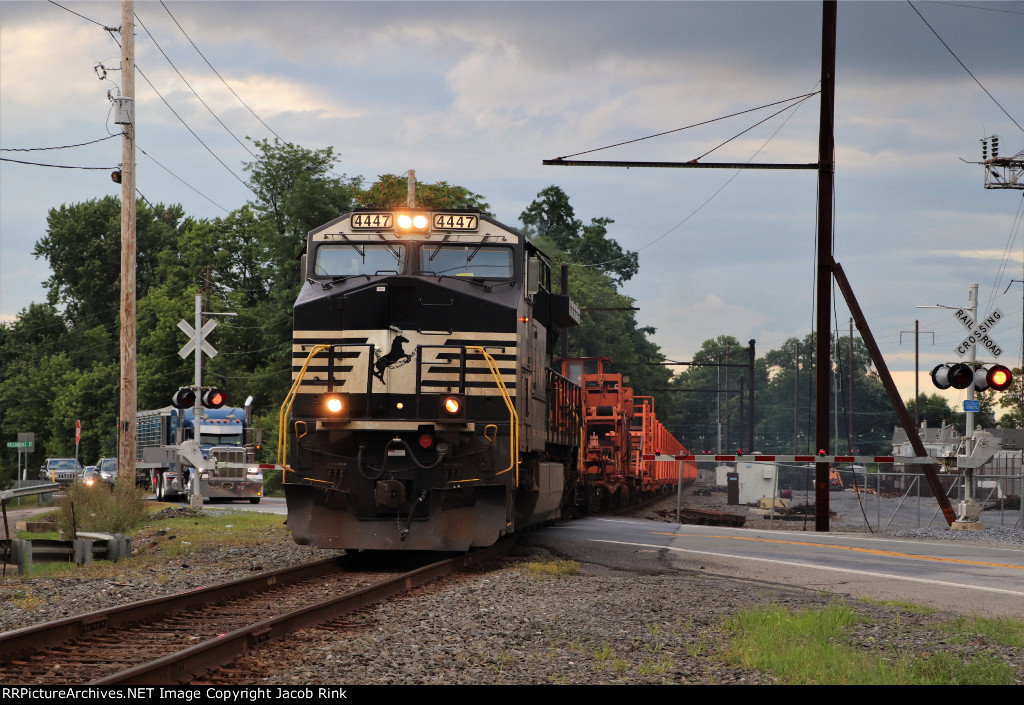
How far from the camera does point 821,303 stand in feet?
74.0

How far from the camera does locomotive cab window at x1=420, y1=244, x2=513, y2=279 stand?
46.2 ft

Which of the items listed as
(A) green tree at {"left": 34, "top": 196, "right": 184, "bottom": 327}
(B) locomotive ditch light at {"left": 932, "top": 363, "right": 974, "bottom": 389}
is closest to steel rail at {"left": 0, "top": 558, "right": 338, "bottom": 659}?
(B) locomotive ditch light at {"left": 932, "top": 363, "right": 974, "bottom": 389}

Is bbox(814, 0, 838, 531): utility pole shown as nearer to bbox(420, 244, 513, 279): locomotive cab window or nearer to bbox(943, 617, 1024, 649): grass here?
bbox(420, 244, 513, 279): locomotive cab window

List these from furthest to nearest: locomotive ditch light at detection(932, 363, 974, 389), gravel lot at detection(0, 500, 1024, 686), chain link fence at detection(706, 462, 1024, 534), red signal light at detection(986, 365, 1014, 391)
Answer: chain link fence at detection(706, 462, 1024, 534), locomotive ditch light at detection(932, 363, 974, 389), red signal light at detection(986, 365, 1014, 391), gravel lot at detection(0, 500, 1024, 686)

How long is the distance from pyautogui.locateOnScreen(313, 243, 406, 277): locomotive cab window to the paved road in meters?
4.77

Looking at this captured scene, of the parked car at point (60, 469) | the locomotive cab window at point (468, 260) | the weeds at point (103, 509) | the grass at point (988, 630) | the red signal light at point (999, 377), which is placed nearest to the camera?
the grass at point (988, 630)

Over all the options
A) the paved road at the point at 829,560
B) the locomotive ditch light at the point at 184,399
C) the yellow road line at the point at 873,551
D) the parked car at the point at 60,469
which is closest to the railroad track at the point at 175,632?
the paved road at the point at 829,560

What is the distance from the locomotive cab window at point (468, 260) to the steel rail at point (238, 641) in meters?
4.08

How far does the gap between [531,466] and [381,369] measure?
2942 millimetres

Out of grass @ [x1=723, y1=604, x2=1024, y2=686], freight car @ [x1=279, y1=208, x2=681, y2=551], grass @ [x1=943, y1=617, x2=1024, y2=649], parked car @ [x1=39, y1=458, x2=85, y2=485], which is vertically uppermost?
freight car @ [x1=279, y1=208, x2=681, y2=551]

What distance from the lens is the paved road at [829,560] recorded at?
11961 mm

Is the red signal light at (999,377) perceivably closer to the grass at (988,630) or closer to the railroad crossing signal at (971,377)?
the railroad crossing signal at (971,377)

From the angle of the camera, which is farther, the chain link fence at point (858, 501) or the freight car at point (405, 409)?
the chain link fence at point (858, 501)
